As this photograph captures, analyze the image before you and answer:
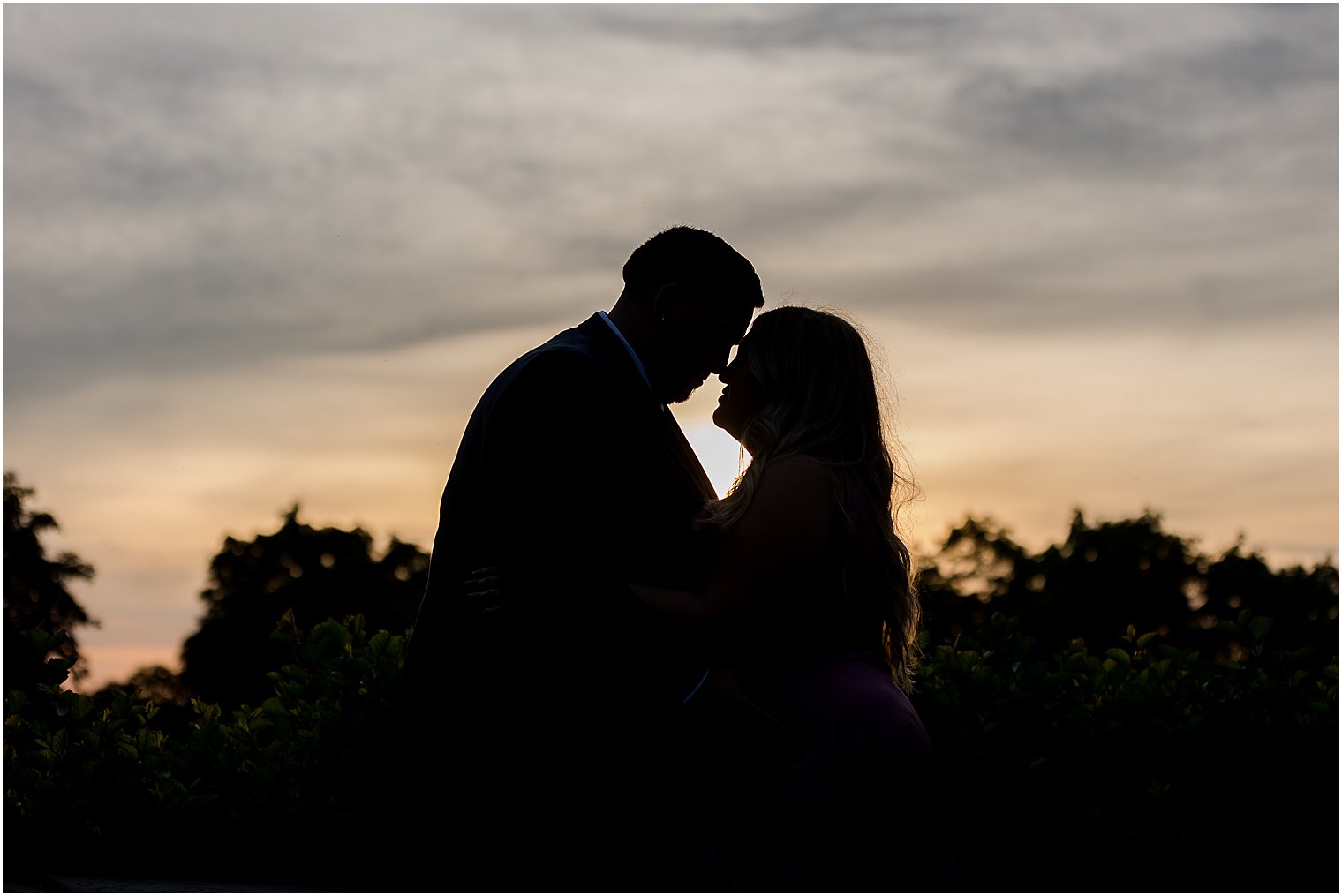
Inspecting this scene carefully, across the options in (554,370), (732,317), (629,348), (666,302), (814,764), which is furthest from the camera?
(732,317)

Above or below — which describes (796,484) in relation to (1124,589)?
below

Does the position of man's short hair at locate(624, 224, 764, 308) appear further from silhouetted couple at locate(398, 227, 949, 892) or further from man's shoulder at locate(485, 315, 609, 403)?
man's shoulder at locate(485, 315, 609, 403)

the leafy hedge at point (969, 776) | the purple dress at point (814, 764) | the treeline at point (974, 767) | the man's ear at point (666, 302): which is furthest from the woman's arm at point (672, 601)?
the leafy hedge at point (969, 776)

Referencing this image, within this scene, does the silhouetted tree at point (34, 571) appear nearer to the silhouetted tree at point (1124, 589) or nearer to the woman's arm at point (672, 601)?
the silhouetted tree at point (1124, 589)

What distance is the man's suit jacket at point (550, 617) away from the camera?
13.2 ft

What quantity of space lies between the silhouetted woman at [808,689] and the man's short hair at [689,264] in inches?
23.5

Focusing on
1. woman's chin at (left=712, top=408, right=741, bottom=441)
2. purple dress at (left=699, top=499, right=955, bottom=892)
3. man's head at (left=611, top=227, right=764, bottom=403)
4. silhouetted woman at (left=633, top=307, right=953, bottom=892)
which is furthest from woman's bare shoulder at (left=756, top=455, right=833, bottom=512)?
man's head at (left=611, top=227, right=764, bottom=403)

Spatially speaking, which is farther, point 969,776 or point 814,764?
point 969,776

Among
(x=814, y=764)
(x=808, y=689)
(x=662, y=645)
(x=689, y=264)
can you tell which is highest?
(x=689, y=264)

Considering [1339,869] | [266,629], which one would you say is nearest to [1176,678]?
[1339,869]

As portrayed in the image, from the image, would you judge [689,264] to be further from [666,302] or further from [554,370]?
[554,370]

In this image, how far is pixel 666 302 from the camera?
486 centimetres

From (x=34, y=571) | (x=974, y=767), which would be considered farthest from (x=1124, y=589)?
(x=974, y=767)

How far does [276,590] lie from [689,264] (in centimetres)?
6048
